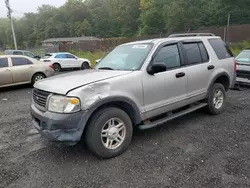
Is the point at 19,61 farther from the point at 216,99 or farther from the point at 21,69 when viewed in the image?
the point at 216,99

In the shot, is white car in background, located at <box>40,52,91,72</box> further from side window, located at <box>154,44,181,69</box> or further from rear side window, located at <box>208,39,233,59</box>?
side window, located at <box>154,44,181,69</box>

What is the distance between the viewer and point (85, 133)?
3.12 m

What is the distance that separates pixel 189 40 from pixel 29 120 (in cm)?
409

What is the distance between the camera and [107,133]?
327 cm

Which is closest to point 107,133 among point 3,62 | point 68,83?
point 68,83

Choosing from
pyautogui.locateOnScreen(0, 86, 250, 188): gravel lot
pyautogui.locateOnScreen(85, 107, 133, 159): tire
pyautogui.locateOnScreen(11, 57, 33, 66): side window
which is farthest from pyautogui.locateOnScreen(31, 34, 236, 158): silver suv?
pyautogui.locateOnScreen(11, 57, 33, 66): side window

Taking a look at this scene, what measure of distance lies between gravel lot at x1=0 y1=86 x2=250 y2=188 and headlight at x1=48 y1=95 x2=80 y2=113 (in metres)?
0.87

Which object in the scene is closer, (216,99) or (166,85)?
(166,85)

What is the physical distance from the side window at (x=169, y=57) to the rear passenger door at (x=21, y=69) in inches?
278

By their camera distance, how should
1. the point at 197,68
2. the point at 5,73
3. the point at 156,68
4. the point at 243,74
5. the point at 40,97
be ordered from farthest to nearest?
the point at 5,73, the point at 243,74, the point at 197,68, the point at 156,68, the point at 40,97

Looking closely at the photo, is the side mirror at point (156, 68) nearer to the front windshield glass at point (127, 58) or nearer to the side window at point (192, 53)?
the front windshield glass at point (127, 58)

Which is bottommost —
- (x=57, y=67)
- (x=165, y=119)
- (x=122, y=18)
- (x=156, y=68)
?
(x=165, y=119)

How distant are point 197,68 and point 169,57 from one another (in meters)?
0.75

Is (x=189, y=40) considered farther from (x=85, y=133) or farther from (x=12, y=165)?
(x=12, y=165)
